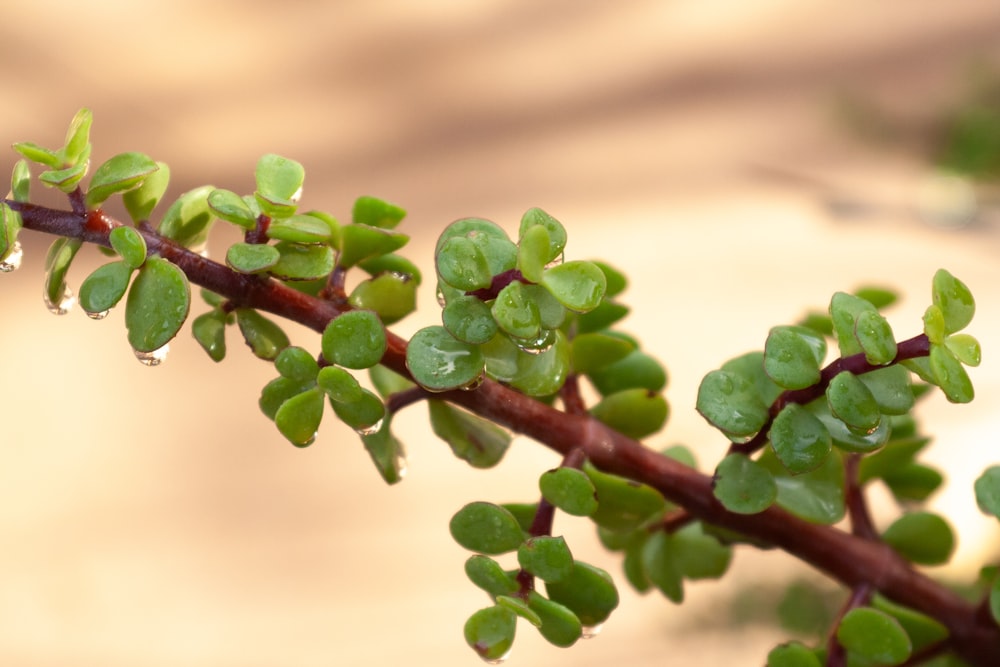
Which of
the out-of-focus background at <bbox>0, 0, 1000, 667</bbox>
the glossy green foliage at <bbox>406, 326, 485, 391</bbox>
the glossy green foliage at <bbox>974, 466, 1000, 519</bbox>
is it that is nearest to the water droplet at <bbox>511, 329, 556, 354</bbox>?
the glossy green foliage at <bbox>406, 326, 485, 391</bbox>

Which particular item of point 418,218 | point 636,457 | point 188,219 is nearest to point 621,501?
point 636,457

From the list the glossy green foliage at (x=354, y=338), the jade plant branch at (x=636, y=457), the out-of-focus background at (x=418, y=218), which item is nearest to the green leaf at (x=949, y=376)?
the jade plant branch at (x=636, y=457)

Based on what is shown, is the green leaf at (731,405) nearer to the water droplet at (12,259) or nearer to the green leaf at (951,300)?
the green leaf at (951,300)

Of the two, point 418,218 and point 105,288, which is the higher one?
point 418,218

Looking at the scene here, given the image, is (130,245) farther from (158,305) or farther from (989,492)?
(989,492)

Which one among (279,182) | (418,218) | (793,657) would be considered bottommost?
(793,657)

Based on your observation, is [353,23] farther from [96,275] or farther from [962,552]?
[96,275]

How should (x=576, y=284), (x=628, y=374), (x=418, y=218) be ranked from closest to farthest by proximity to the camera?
(x=576, y=284)
(x=628, y=374)
(x=418, y=218)
